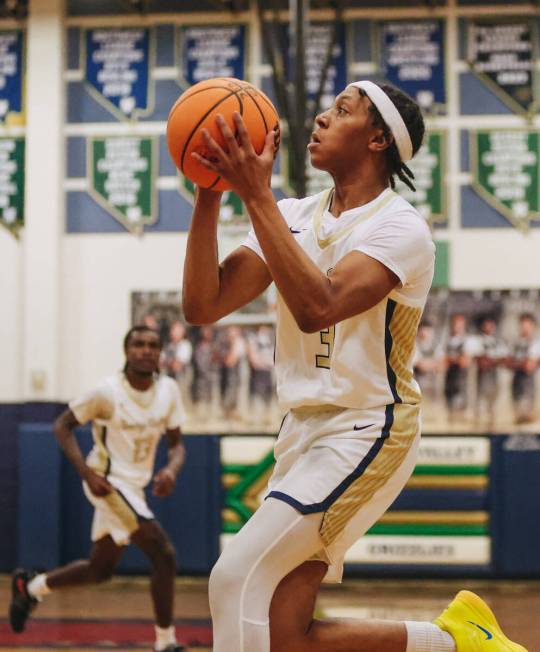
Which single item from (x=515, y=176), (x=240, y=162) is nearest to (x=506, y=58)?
(x=515, y=176)

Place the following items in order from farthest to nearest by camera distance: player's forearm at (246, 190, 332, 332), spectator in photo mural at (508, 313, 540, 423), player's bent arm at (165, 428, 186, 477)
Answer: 1. spectator in photo mural at (508, 313, 540, 423)
2. player's bent arm at (165, 428, 186, 477)
3. player's forearm at (246, 190, 332, 332)

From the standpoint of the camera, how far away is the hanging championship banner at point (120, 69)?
33.1 ft

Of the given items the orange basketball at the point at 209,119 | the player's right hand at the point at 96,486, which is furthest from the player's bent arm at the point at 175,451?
the orange basketball at the point at 209,119

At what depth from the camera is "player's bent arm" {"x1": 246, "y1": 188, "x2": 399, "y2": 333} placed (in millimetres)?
2984

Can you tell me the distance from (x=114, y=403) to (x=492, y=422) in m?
4.06

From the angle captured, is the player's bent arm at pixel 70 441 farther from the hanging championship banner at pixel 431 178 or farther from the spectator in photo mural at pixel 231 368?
the hanging championship banner at pixel 431 178

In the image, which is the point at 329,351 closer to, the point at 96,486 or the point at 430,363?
the point at 96,486

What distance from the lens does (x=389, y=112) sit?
3.43 m

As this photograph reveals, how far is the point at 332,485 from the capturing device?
126 inches

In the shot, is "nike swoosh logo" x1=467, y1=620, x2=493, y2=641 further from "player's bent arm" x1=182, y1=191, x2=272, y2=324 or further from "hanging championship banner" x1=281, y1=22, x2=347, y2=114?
"hanging championship banner" x1=281, y1=22, x2=347, y2=114

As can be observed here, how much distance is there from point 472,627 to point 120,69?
746 cm

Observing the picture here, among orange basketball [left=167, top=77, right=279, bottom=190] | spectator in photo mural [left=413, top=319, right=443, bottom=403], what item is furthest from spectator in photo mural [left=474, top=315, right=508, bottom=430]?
A: orange basketball [left=167, top=77, right=279, bottom=190]

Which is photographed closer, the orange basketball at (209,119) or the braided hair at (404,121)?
the orange basketball at (209,119)

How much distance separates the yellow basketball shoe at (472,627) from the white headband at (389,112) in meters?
1.50
